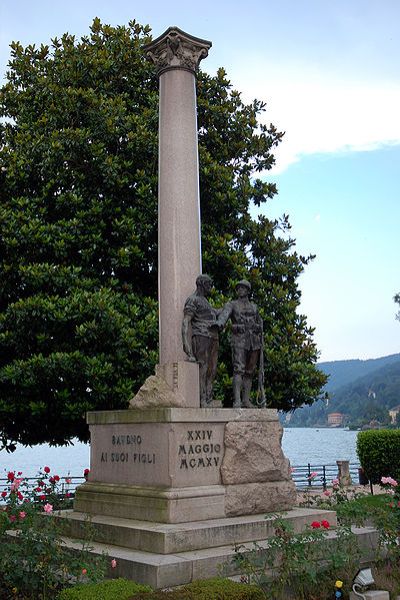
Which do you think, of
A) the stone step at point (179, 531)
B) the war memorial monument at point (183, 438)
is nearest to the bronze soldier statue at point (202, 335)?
the war memorial monument at point (183, 438)

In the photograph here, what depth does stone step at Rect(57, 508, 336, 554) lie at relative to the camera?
8188mm

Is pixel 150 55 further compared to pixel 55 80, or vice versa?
pixel 55 80

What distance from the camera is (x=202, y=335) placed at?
412 inches

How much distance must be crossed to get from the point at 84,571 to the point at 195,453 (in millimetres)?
3168

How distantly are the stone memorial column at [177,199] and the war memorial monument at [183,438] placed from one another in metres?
0.02

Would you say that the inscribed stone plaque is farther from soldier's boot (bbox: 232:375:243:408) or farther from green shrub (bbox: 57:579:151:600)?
→ green shrub (bbox: 57:579:151:600)

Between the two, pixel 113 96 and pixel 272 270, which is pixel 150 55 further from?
pixel 272 270

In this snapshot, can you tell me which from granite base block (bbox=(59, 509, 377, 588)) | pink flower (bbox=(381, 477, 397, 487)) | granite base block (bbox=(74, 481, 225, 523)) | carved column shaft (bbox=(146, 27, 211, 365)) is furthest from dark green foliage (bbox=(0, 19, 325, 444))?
granite base block (bbox=(59, 509, 377, 588))

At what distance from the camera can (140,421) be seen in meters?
9.74

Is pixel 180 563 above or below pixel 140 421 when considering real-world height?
below

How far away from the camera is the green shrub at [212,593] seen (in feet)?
19.5

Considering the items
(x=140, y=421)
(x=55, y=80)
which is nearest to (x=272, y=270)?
(x=55, y=80)

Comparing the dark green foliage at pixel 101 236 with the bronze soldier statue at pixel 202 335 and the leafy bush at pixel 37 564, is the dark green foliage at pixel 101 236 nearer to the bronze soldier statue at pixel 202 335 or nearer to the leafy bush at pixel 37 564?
the bronze soldier statue at pixel 202 335

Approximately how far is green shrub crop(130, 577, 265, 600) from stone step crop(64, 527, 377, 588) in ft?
3.08
